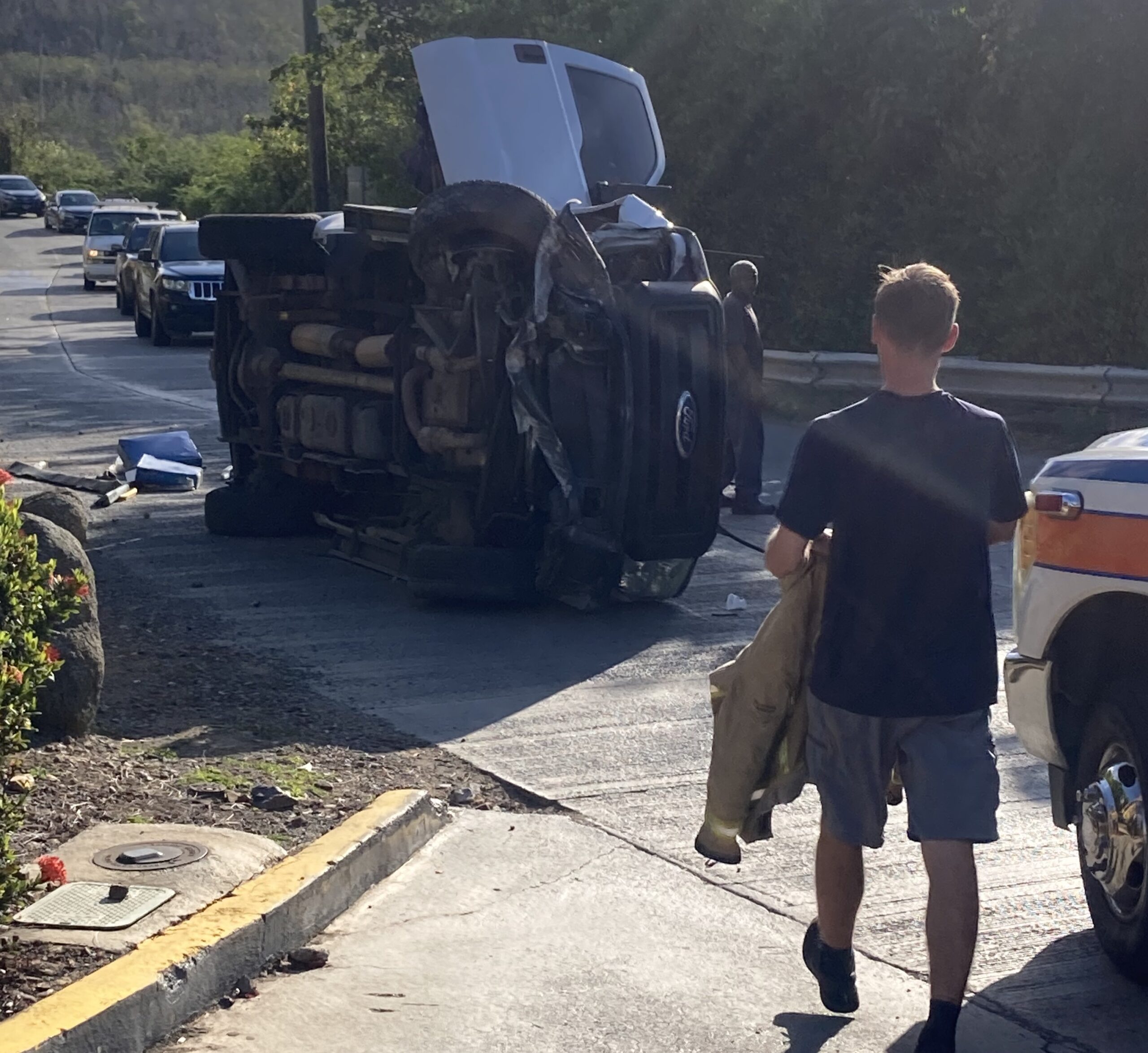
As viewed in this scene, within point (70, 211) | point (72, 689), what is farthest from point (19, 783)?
point (70, 211)

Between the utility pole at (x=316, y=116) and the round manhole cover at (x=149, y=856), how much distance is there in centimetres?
2448

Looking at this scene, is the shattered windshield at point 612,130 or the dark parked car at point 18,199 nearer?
the shattered windshield at point 612,130

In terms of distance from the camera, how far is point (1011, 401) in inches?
607

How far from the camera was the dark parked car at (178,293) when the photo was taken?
85.7 ft

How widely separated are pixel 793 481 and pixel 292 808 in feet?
7.67

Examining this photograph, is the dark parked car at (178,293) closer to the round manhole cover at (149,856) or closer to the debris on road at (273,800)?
the debris on road at (273,800)

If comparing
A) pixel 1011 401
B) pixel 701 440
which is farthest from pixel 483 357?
pixel 1011 401

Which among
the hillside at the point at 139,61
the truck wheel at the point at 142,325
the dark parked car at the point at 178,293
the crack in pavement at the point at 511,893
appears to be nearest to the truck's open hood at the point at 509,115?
the crack in pavement at the point at 511,893

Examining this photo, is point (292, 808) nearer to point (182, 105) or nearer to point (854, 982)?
point (854, 982)

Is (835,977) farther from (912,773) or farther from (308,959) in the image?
(308,959)

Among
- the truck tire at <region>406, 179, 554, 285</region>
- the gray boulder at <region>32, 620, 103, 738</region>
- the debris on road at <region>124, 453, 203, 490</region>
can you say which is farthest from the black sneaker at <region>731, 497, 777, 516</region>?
the gray boulder at <region>32, 620, 103, 738</region>

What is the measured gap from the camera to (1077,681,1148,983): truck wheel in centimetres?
419

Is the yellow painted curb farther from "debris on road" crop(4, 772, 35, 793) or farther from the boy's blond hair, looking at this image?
the boy's blond hair

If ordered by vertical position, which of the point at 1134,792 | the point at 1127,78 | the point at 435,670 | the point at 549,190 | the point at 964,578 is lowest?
the point at 435,670
